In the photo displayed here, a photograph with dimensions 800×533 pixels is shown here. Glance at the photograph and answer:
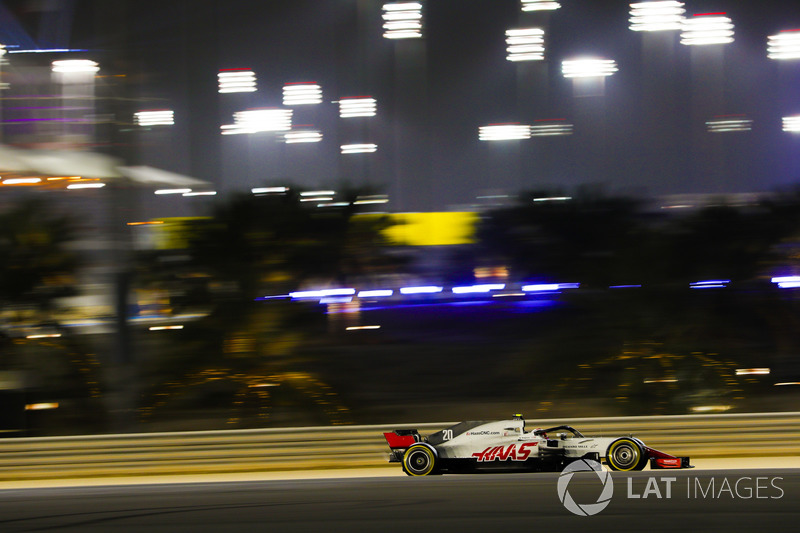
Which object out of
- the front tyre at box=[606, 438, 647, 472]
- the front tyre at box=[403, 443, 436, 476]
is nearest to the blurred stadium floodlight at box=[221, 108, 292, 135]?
the front tyre at box=[403, 443, 436, 476]

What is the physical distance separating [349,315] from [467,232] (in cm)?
326

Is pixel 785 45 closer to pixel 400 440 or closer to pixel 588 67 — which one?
pixel 588 67

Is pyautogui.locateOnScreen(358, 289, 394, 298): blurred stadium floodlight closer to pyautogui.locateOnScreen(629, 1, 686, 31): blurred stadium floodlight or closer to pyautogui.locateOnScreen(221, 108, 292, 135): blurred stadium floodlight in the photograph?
pyautogui.locateOnScreen(221, 108, 292, 135): blurred stadium floodlight

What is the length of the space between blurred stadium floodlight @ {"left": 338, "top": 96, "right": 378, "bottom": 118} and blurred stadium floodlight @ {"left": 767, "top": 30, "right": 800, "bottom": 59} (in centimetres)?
807

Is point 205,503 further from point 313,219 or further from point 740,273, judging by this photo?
point 740,273

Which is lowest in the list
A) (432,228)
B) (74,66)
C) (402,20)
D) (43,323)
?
(43,323)

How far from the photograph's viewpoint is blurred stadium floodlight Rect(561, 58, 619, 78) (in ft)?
54.2

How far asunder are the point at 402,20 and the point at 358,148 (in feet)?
9.06

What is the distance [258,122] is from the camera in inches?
664

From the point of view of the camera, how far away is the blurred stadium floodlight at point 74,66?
13.4 m

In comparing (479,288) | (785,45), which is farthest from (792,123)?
(479,288)

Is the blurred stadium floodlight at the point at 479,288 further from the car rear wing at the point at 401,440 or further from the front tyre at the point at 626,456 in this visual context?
the front tyre at the point at 626,456

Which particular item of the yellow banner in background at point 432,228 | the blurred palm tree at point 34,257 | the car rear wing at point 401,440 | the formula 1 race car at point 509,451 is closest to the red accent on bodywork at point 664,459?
the formula 1 race car at point 509,451

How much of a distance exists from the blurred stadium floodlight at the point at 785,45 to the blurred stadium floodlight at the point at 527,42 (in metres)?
4.59
